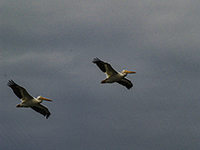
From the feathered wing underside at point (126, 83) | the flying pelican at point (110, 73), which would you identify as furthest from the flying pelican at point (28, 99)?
the feathered wing underside at point (126, 83)

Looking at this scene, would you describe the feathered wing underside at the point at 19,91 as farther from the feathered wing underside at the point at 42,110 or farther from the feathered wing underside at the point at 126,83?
the feathered wing underside at the point at 126,83

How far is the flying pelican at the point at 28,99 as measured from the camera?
44.4 meters

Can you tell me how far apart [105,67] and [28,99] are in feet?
22.9

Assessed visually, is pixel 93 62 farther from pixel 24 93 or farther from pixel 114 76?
pixel 24 93

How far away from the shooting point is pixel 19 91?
45.0 meters

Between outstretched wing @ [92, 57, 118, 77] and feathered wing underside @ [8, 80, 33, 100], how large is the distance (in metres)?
6.32

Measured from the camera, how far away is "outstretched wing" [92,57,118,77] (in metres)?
45.7

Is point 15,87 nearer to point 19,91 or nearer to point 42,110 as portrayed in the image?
point 19,91

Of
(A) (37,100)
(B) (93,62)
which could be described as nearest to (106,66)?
(B) (93,62)

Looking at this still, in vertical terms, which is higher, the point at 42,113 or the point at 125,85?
the point at 125,85

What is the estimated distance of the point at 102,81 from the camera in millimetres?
47188

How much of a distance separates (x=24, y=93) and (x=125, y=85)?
9.43m

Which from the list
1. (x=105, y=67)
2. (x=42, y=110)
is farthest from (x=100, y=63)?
(x=42, y=110)

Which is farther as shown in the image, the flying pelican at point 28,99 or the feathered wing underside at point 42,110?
the feathered wing underside at point 42,110
